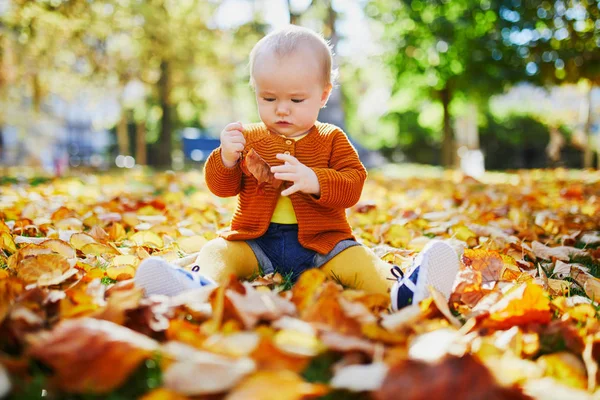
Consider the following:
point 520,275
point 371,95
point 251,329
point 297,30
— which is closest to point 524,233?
point 520,275

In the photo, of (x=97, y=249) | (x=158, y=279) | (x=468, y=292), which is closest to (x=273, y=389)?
(x=158, y=279)

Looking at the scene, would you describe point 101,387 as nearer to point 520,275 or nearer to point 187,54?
point 520,275

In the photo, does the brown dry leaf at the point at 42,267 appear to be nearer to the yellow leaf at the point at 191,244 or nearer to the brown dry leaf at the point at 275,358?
the yellow leaf at the point at 191,244

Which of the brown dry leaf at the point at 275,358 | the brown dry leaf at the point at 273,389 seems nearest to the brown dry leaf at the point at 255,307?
the brown dry leaf at the point at 275,358

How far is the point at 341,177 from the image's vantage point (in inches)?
76.8

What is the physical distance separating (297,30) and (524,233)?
1.71 meters

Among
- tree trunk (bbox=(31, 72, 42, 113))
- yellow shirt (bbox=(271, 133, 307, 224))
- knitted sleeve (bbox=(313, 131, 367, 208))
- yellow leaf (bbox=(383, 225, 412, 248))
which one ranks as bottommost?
yellow leaf (bbox=(383, 225, 412, 248))

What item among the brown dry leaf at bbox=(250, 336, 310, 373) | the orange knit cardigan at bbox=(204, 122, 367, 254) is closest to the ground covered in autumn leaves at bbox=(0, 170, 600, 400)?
the brown dry leaf at bbox=(250, 336, 310, 373)

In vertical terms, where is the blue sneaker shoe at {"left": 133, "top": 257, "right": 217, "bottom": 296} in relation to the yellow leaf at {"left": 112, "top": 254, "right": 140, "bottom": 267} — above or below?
above

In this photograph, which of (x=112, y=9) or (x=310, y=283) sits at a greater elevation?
(x=112, y=9)

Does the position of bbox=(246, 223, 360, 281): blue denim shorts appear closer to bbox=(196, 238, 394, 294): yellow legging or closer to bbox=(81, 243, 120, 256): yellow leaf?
bbox=(196, 238, 394, 294): yellow legging

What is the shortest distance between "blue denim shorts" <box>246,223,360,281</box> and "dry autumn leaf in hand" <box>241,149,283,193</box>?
207 mm

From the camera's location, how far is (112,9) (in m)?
11.8

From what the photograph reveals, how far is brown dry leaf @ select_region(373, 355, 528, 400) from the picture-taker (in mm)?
944
